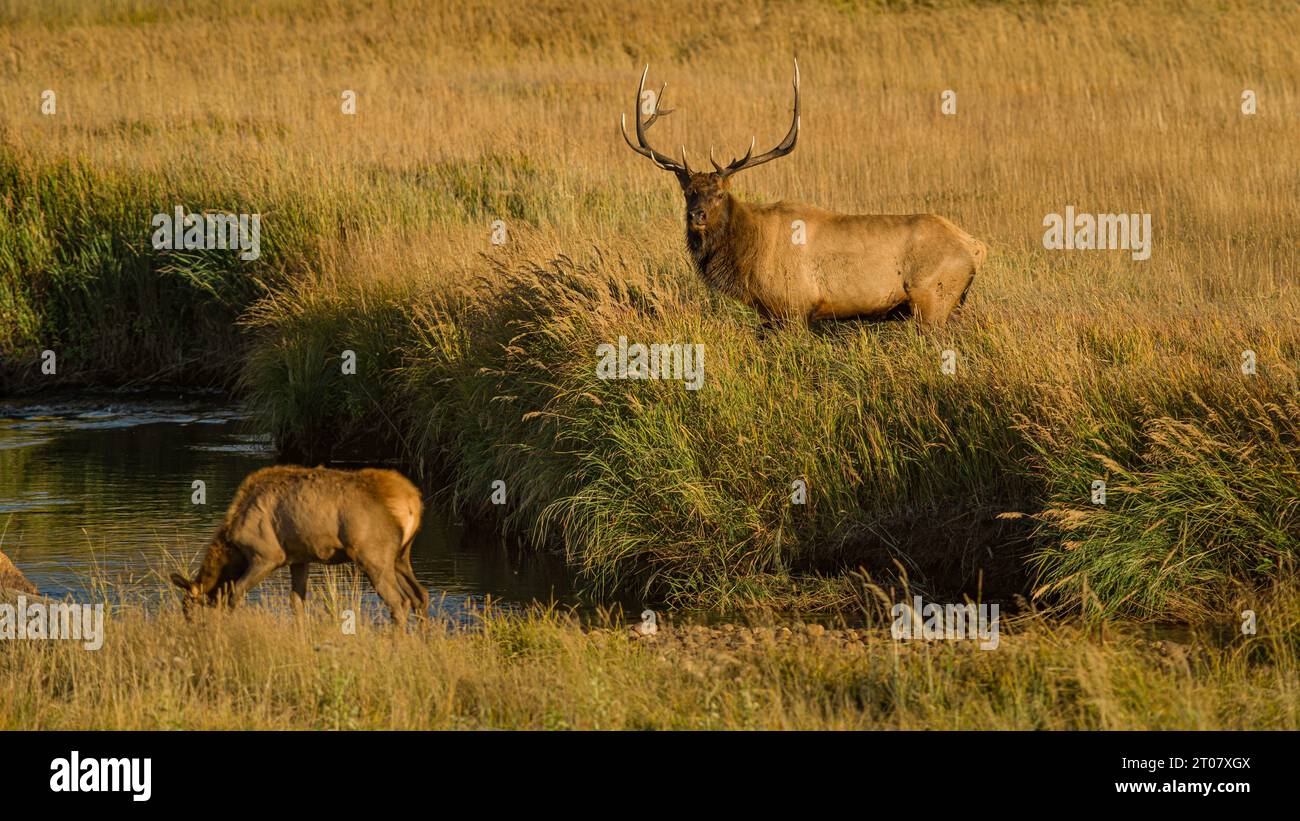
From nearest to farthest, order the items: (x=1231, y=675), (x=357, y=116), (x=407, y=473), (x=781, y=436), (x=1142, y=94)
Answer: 1. (x=1231, y=675)
2. (x=781, y=436)
3. (x=407, y=473)
4. (x=357, y=116)
5. (x=1142, y=94)

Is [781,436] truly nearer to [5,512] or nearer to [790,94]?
[5,512]

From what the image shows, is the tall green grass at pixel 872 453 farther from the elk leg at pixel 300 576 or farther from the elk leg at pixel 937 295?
the elk leg at pixel 300 576

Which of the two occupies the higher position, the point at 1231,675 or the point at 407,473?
the point at 407,473

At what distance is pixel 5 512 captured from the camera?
1191 cm

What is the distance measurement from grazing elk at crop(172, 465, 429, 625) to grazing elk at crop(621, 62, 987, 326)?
346cm

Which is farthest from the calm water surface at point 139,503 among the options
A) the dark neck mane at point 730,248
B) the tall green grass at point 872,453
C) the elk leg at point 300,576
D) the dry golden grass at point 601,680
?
the dark neck mane at point 730,248

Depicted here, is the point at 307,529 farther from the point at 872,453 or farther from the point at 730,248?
the point at 730,248

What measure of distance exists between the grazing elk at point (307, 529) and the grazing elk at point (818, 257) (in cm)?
346

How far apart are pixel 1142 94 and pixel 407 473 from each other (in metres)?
14.5

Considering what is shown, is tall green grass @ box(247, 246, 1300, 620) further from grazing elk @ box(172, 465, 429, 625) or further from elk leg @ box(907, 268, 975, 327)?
grazing elk @ box(172, 465, 429, 625)

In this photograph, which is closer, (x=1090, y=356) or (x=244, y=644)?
(x=244, y=644)

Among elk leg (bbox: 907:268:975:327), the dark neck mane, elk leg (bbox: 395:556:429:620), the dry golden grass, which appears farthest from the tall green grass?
elk leg (bbox: 395:556:429:620)

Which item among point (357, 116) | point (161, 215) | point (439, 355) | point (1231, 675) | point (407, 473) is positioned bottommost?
point (1231, 675)

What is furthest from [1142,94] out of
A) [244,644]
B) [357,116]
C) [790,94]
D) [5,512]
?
[244,644]
